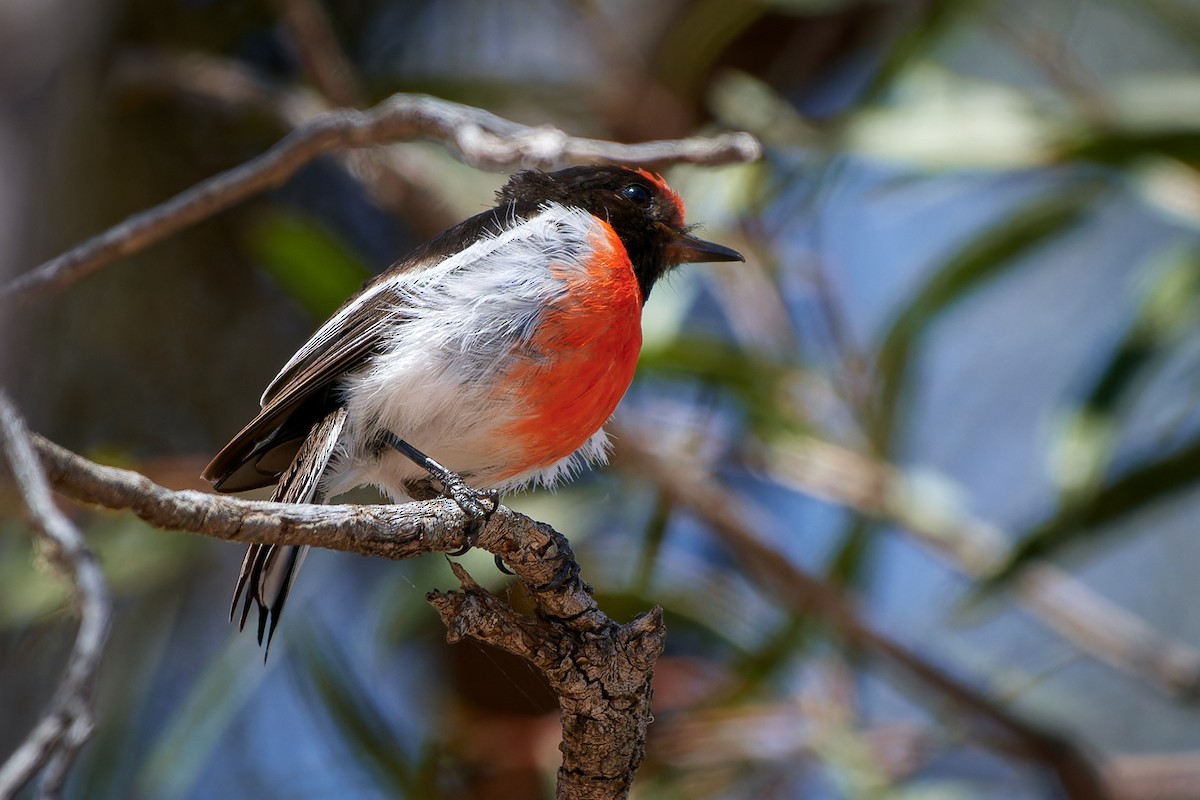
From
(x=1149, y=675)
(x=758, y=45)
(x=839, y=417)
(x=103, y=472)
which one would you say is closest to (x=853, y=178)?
(x=839, y=417)

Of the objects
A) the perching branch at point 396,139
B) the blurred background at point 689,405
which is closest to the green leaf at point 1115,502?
the blurred background at point 689,405

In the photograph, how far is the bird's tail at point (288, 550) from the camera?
223cm

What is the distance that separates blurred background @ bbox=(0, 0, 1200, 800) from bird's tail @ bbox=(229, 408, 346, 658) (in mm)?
1228

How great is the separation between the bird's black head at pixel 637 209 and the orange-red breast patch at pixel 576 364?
43 cm

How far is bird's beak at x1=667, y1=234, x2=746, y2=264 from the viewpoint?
2.97m

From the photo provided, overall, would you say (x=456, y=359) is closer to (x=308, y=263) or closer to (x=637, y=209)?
(x=637, y=209)

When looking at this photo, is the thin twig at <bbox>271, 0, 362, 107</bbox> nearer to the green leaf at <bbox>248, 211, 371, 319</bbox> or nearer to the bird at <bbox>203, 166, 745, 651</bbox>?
the green leaf at <bbox>248, 211, 371, 319</bbox>

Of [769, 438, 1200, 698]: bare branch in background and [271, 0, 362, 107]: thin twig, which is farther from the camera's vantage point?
[769, 438, 1200, 698]: bare branch in background

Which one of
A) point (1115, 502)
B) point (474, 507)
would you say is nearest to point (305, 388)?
point (474, 507)

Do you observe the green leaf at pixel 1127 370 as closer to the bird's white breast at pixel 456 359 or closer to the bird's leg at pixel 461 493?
the bird's white breast at pixel 456 359

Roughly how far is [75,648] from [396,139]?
5.22ft

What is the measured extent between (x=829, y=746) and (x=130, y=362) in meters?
2.92

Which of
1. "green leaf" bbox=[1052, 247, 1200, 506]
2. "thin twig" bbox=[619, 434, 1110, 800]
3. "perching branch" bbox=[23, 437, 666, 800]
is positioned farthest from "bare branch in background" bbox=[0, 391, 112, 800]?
"green leaf" bbox=[1052, 247, 1200, 506]

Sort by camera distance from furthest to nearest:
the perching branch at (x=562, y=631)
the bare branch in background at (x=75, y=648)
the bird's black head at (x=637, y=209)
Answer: the bird's black head at (x=637, y=209), the perching branch at (x=562, y=631), the bare branch in background at (x=75, y=648)
